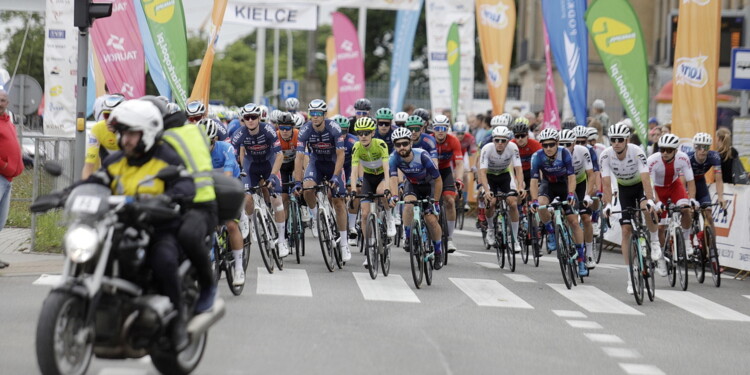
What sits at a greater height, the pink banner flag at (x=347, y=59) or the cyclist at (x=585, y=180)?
the pink banner flag at (x=347, y=59)

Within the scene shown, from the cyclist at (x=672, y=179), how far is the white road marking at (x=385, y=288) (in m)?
3.55

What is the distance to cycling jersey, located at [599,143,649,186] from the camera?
15.6 meters

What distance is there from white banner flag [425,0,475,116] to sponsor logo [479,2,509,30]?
4.47m

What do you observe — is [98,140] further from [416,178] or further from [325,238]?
[416,178]

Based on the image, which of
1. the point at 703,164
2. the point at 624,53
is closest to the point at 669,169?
the point at 703,164

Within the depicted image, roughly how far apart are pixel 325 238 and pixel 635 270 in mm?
3885

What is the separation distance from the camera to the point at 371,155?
16.3 m

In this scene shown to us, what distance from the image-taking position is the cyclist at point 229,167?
12914 mm

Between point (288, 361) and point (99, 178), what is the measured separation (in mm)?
2041

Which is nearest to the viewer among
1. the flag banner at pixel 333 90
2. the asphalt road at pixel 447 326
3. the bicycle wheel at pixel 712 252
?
the asphalt road at pixel 447 326

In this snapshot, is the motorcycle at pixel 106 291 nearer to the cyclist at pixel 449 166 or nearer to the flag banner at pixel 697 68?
the cyclist at pixel 449 166

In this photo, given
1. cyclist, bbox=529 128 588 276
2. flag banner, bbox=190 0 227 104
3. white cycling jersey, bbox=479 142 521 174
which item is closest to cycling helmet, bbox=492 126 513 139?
white cycling jersey, bbox=479 142 521 174

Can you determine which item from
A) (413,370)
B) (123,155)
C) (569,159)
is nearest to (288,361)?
(413,370)

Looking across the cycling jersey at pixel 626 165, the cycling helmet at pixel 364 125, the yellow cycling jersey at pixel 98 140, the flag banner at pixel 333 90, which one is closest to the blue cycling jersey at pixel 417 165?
the cycling helmet at pixel 364 125
